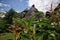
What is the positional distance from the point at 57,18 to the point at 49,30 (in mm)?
199

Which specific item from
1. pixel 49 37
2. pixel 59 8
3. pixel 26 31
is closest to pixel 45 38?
pixel 49 37

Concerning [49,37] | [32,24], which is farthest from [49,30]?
[32,24]

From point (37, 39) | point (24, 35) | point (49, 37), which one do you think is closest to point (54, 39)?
point (49, 37)

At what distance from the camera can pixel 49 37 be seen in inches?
90.6

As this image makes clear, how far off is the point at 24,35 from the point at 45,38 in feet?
0.83

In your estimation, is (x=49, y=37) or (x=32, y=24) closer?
(x=49, y=37)

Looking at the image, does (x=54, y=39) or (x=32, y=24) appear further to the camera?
(x=32, y=24)

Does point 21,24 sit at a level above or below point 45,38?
above

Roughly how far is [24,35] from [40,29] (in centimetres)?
21

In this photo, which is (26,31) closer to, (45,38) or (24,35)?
(24,35)

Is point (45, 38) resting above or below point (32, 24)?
below

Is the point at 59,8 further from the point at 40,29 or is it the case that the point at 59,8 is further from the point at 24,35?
the point at 24,35

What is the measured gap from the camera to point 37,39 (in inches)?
92.2

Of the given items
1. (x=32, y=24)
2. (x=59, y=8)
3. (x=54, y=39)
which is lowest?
(x=54, y=39)
